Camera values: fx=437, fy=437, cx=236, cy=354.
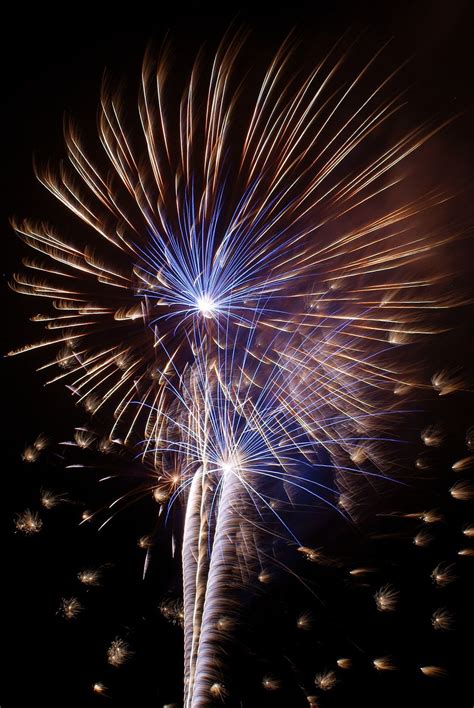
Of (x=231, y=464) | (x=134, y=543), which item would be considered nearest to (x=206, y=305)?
(x=231, y=464)

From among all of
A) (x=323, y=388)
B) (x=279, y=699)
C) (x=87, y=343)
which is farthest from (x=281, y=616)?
(x=87, y=343)

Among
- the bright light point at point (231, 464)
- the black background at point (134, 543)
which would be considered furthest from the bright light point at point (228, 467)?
the black background at point (134, 543)

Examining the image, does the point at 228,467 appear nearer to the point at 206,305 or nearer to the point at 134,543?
the point at 134,543

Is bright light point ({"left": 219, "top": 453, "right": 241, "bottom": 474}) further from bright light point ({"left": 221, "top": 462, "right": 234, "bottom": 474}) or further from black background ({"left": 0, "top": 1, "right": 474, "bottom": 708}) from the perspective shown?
black background ({"left": 0, "top": 1, "right": 474, "bottom": 708})

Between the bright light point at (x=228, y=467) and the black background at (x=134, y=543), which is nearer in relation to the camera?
the black background at (x=134, y=543)

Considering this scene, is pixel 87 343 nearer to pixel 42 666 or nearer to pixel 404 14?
pixel 42 666

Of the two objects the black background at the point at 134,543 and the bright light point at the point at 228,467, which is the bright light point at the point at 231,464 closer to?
the bright light point at the point at 228,467
